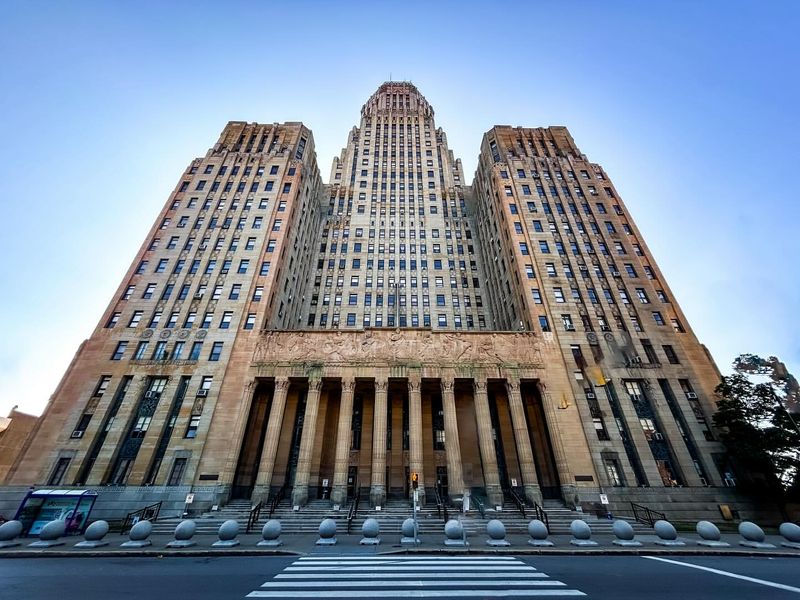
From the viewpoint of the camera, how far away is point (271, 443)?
3095 cm

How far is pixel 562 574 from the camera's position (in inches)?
475

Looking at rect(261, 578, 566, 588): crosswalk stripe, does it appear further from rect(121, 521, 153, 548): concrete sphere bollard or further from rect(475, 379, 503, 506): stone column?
rect(475, 379, 503, 506): stone column

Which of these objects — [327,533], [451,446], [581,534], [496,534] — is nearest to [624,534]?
[581,534]

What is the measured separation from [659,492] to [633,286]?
75.9 ft

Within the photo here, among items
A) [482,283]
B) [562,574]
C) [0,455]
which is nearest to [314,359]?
[562,574]

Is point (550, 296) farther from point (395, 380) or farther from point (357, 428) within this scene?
point (357, 428)

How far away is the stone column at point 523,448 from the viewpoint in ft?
93.9

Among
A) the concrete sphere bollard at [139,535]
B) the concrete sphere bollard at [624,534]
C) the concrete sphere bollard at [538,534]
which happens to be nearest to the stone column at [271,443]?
the concrete sphere bollard at [139,535]

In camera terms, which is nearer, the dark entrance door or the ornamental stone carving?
the dark entrance door

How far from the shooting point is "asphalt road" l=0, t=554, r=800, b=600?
9695 mm

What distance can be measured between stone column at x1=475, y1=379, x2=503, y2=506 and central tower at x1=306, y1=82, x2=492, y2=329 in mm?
14236

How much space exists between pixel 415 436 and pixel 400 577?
1946 centimetres

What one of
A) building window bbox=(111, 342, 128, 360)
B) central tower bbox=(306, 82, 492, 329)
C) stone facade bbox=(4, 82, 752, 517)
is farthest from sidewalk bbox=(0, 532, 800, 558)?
central tower bbox=(306, 82, 492, 329)

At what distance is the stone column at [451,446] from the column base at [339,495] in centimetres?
918
